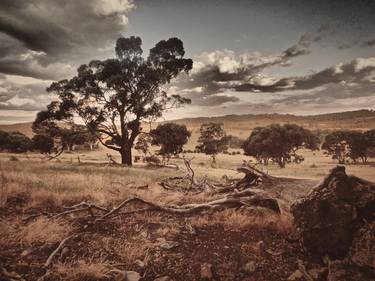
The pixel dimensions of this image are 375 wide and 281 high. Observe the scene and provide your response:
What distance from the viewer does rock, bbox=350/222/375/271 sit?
11.7 ft

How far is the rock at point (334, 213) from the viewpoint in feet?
13.3

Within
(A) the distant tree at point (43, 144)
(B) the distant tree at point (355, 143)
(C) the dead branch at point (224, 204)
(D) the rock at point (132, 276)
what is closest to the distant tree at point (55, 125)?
(A) the distant tree at point (43, 144)

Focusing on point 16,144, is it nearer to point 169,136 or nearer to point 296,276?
point 169,136

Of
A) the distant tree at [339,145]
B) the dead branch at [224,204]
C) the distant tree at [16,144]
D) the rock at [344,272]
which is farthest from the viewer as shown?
the distant tree at [16,144]

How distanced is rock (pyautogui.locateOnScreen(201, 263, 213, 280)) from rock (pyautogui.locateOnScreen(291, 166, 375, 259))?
1.65m

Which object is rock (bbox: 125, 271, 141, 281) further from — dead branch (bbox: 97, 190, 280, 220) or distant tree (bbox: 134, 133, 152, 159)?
distant tree (bbox: 134, 133, 152, 159)

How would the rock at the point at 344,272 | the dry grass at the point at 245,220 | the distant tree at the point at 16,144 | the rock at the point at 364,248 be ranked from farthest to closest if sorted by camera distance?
the distant tree at the point at 16,144, the dry grass at the point at 245,220, the rock at the point at 364,248, the rock at the point at 344,272

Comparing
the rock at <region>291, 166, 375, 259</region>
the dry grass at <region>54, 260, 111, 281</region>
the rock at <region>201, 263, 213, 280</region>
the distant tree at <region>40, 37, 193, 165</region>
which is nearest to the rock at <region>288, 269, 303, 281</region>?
the rock at <region>291, 166, 375, 259</region>

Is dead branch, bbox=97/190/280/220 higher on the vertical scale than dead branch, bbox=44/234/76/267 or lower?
higher

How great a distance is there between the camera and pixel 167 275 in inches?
151

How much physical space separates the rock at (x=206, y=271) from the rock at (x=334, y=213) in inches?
65.0

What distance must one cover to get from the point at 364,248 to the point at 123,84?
23.2m

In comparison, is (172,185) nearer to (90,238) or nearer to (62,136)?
(90,238)

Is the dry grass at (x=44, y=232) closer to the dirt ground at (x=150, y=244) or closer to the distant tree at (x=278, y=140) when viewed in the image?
the dirt ground at (x=150, y=244)
